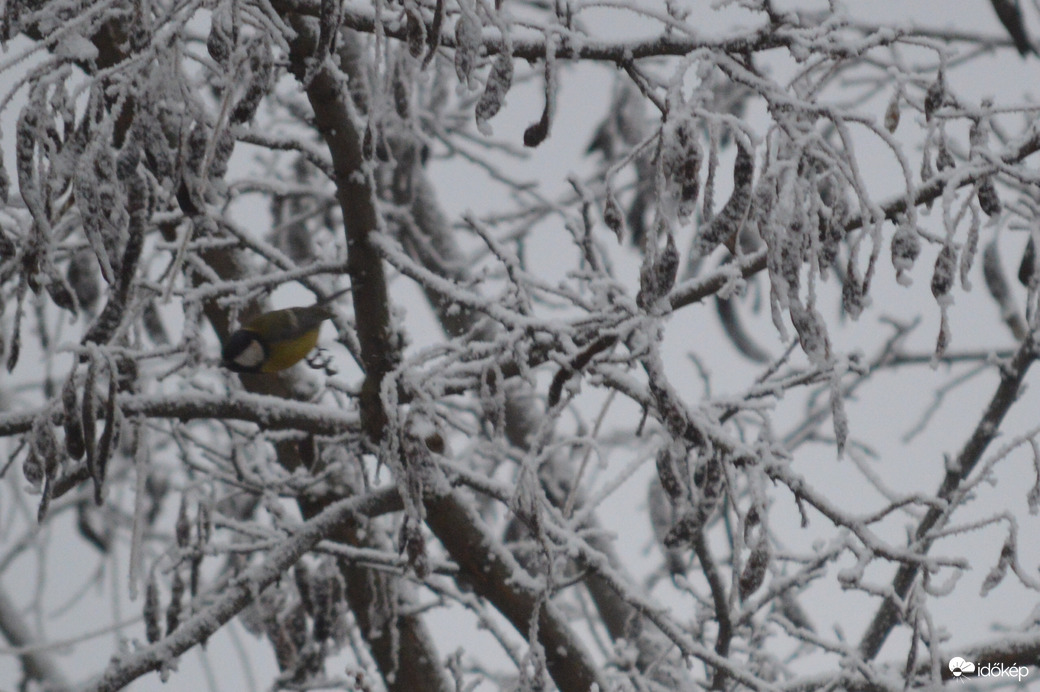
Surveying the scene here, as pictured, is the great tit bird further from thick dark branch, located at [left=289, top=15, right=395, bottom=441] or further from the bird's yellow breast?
thick dark branch, located at [left=289, top=15, right=395, bottom=441]

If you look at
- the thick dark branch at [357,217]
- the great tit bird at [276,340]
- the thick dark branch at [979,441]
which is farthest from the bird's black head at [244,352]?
the thick dark branch at [979,441]

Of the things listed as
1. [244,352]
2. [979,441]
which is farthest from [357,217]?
[979,441]

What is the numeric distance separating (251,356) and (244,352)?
2cm

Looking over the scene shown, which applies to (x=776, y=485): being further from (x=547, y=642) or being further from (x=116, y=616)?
(x=116, y=616)

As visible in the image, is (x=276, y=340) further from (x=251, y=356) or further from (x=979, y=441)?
(x=979, y=441)

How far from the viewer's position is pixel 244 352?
2.86m

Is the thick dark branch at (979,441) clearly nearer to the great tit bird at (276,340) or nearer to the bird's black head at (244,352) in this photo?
the great tit bird at (276,340)

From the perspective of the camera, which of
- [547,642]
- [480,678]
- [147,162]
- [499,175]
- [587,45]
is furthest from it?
[499,175]

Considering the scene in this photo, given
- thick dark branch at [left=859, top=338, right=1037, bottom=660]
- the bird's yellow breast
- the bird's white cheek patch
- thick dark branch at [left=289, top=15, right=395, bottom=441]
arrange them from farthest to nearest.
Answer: the bird's yellow breast → the bird's white cheek patch → thick dark branch at [left=859, top=338, right=1037, bottom=660] → thick dark branch at [left=289, top=15, right=395, bottom=441]

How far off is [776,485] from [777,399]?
1.03 feet

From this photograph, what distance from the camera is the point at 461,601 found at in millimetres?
3002

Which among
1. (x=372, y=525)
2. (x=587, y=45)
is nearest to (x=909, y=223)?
(x=587, y=45)

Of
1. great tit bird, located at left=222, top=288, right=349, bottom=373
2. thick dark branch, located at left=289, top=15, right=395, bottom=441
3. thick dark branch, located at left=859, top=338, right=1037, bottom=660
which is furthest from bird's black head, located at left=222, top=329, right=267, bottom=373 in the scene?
thick dark branch, located at left=859, top=338, right=1037, bottom=660

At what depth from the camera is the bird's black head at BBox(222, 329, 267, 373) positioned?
2.80m
